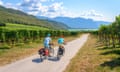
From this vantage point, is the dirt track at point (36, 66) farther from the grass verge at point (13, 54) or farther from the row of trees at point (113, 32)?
the row of trees at point (113, 32)

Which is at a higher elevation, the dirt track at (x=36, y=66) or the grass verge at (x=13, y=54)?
the dirt track at (x=36, y=66)

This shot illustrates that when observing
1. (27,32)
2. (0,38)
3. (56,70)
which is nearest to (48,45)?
(56,70)

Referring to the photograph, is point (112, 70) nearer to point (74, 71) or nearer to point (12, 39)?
point (74, 71)

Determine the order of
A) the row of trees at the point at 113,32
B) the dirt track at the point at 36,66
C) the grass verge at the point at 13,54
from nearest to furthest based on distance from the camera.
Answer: the dirt track at the point at 36,66
the grass verge at the point at 13,54
the row of trees at the point at 113,32

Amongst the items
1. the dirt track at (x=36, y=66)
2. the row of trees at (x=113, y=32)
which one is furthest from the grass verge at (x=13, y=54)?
the row of trees at (x=113, y=32)

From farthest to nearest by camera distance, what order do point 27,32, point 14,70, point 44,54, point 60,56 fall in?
point 27,32 → point 60,56 → point 44,54 → point 14,70

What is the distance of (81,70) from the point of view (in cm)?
1991

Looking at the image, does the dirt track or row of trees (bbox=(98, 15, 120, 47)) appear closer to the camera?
the dirt track

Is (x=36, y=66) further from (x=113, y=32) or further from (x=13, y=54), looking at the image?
(x=113, y=32)

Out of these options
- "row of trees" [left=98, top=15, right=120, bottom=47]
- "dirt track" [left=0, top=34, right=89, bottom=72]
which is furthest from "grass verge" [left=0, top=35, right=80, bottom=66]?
"row of trees" [left=98, top=15, right=120, bottom=47]

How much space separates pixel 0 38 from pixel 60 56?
119ft

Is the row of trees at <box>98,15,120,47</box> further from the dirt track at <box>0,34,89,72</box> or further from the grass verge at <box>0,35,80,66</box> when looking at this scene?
the grass verge at <box>0,35,80,66</box>

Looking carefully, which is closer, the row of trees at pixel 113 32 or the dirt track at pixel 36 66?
the dirt track at pixel 36 66

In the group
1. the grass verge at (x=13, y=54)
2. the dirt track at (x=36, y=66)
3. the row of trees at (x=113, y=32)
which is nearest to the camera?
the dirt track at (x=36, y=66)
